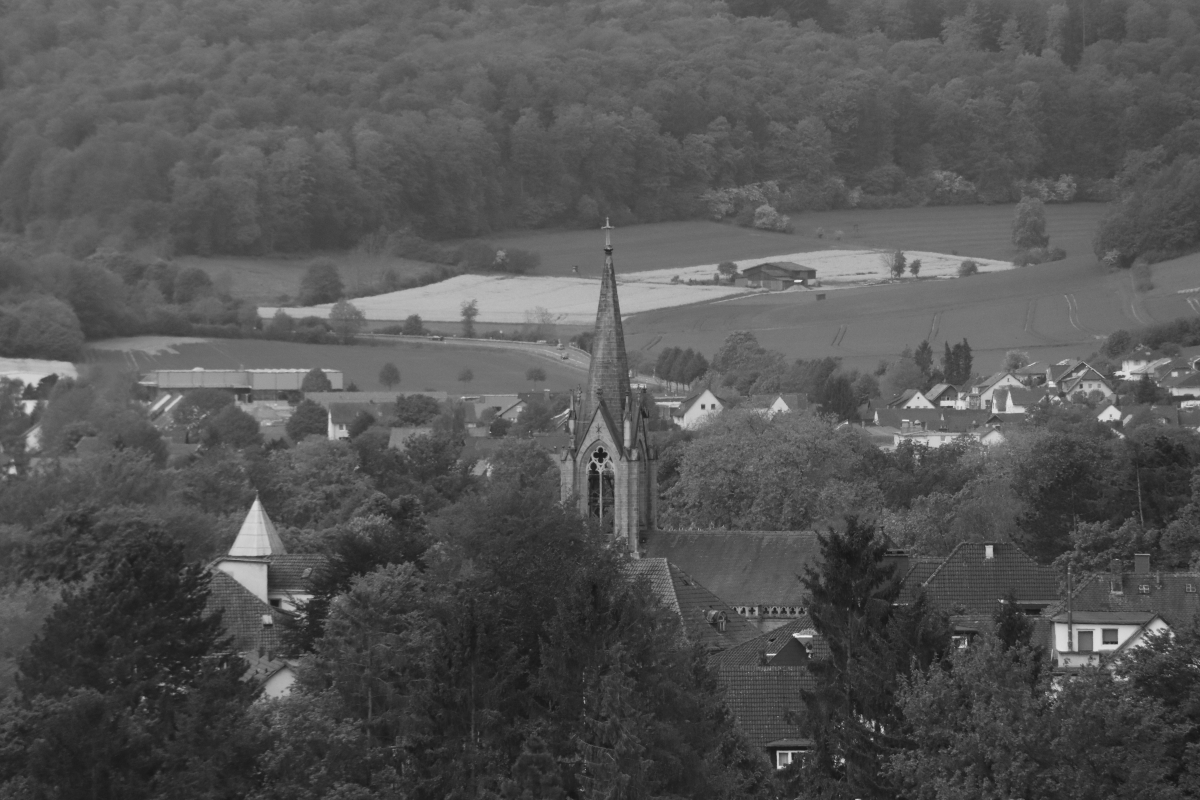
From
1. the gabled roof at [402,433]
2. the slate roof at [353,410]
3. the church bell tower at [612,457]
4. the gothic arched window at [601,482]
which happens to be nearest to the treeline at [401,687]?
the church bell tower at [612,457]

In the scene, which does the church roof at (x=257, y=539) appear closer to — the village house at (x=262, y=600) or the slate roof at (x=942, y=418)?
the village house at (x=262, y=600)

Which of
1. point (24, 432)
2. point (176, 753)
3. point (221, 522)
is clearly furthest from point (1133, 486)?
point (24, 432)

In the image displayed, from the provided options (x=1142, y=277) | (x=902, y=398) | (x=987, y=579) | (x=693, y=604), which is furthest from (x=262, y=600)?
(x=1142, y=277)

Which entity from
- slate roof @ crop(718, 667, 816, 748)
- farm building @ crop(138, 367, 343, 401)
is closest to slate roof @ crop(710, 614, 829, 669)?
slate roof @ crop(718, 667, 816, 748)

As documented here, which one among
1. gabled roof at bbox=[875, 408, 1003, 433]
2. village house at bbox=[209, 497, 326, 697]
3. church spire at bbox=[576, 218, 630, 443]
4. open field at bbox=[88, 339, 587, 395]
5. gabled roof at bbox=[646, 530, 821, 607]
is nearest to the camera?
village house at bbox=[209, 497, 326, 697]

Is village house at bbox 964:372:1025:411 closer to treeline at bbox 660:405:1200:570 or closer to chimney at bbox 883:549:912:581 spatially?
treeline at bbox 660:405:1200:570

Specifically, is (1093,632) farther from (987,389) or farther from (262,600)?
(987,389)

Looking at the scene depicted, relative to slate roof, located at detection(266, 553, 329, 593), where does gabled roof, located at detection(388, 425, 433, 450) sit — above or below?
above
